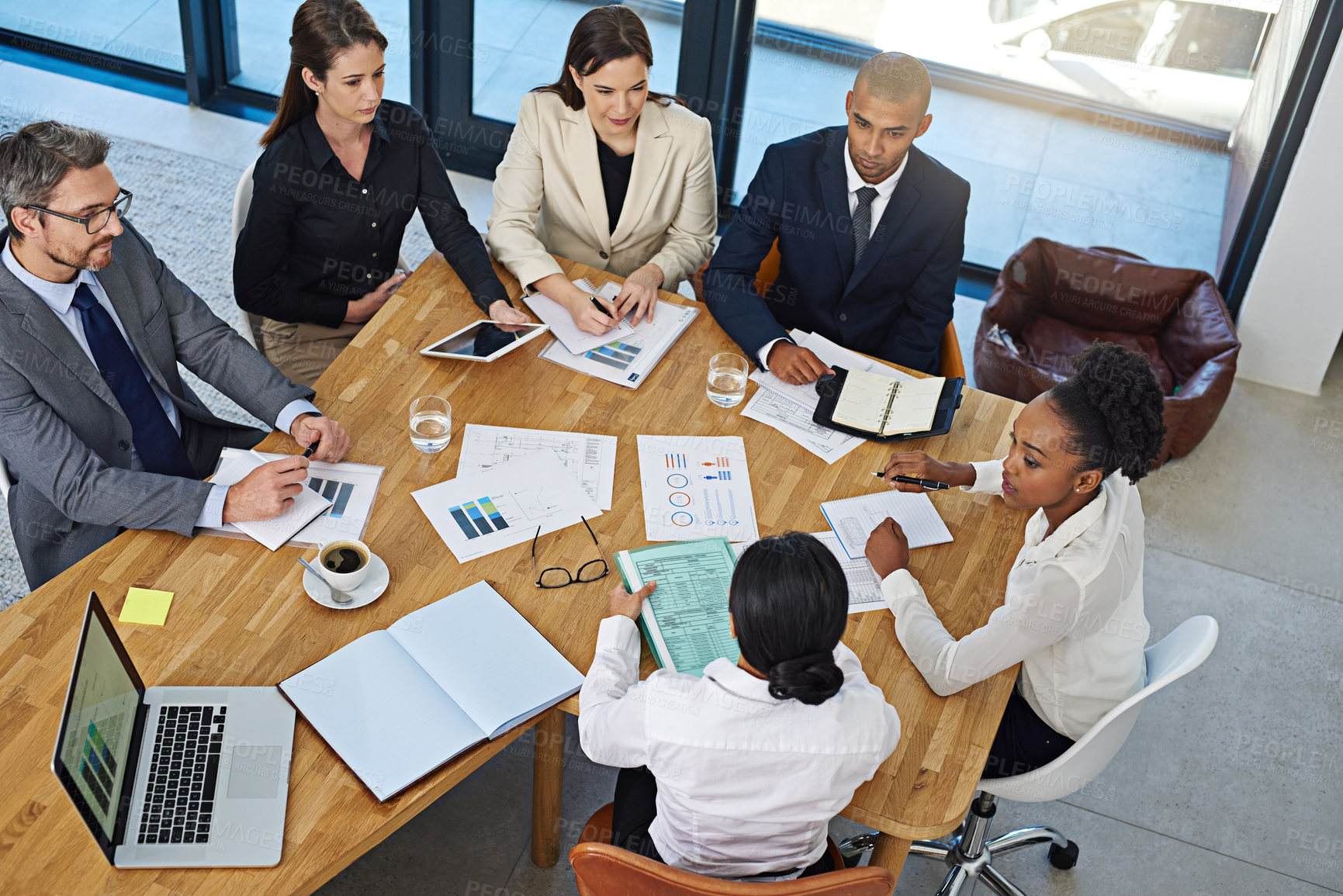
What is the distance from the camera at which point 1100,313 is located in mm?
4523

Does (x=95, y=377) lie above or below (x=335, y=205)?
below

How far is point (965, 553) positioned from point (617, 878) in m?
1.12

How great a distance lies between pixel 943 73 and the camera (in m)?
4.77

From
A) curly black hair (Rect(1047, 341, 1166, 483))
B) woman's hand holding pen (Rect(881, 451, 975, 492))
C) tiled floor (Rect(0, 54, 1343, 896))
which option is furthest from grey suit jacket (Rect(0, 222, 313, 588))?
curly black hair (Rect(1047, 341, 1166, 483))

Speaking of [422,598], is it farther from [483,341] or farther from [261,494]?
[483,341]

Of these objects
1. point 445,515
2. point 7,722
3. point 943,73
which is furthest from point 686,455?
point 943,73

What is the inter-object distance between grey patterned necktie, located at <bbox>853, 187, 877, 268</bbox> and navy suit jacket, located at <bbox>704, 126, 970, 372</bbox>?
19mm

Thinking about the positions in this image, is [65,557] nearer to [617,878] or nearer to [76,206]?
[76,206]

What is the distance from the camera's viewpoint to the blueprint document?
2545 millimetres

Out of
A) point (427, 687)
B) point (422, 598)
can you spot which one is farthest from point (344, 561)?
point (427, 687)

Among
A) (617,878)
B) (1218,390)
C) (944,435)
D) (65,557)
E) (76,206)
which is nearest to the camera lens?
(617,878)

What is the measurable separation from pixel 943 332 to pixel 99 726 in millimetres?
2414

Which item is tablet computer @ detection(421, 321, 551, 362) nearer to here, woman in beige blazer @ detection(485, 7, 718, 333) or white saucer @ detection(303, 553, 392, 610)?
woman in beige blazer @ detection(485, 7, 718, 333)

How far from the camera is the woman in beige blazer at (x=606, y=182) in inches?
119
